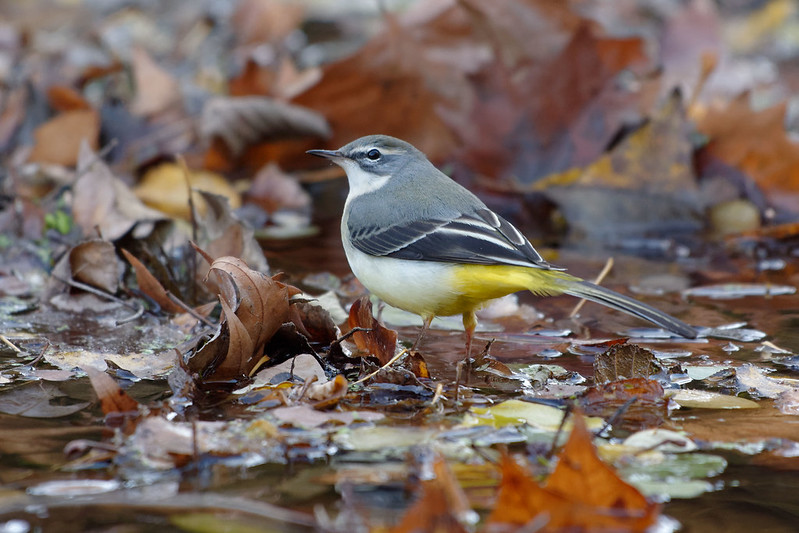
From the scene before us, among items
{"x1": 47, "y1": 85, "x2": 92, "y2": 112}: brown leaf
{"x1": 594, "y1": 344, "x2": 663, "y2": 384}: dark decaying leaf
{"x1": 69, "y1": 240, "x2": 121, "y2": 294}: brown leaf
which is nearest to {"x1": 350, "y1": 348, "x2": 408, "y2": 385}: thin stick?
{"x1": 594, "y1": 344, "x2": 663, "y2": 384}: dark decaying leaf

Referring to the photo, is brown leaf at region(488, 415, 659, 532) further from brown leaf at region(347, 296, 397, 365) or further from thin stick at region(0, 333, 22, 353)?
thin stick at region(0, 333, 22, 353)

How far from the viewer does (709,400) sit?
3564 mm

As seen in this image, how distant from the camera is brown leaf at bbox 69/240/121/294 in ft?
16.0

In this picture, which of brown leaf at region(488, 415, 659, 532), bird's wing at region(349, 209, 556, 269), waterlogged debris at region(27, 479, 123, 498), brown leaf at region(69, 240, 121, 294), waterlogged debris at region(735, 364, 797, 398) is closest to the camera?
brown leaf at region(488, 415, 659, 532)

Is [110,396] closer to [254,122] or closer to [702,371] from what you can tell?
[702,371]

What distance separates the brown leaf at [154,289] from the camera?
15.3 ft

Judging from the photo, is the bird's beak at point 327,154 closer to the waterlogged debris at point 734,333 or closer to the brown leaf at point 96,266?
the brown leaf at point 96,266

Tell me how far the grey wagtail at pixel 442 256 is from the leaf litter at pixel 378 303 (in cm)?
25

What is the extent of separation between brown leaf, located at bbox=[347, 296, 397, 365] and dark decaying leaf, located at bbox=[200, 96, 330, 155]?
4.12 metres

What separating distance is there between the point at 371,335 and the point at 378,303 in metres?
1.41

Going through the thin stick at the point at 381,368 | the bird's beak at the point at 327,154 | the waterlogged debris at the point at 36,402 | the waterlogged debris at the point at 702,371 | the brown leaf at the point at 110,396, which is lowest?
the waterlogged debris at the point at 36,402

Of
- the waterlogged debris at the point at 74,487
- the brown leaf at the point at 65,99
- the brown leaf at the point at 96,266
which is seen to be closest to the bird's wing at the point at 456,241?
the brown leaf at the point at 96,266

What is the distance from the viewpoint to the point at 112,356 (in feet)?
12.9

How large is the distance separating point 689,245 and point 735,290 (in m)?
1.34
